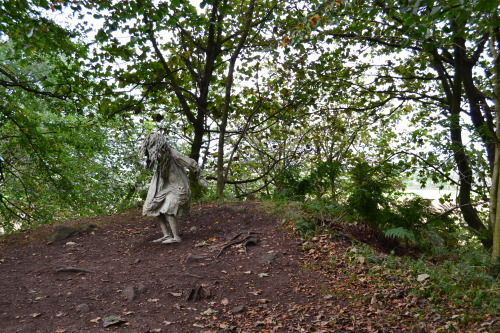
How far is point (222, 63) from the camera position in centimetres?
1229

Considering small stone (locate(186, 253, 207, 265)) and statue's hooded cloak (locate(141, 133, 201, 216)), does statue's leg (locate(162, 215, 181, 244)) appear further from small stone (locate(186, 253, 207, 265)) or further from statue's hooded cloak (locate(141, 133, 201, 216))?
small stone (locate(186, 253, 207, 265))

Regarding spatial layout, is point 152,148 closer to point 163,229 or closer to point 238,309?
point 163,229

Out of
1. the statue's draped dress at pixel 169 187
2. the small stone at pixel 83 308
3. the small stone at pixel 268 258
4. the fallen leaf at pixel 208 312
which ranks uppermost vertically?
the statue's draped dress at pixel 169 187

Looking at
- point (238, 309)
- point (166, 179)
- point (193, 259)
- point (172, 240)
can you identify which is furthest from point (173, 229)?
point (238, 309)

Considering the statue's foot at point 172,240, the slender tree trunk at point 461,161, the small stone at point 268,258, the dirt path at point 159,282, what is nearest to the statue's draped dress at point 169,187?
the statue's foot at point 172,240

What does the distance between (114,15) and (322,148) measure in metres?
9.58

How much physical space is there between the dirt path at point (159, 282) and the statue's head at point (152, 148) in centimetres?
163

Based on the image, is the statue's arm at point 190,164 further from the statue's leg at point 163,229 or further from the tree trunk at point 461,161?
the tree trunk at point 461,161

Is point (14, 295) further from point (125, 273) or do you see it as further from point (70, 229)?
point (70, 229)

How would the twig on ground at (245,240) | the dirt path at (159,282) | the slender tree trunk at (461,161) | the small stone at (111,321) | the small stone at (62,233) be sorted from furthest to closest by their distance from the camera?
the slender tree trunk at (461,161), the small stone at (62,233), the twig on ground at (245,240), the dirt path at (159,282), the small stone at (111,321)

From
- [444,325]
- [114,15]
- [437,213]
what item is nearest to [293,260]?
[444,325]

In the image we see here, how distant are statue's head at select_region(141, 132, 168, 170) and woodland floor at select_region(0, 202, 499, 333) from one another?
165 centimetres

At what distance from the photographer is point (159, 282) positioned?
5828 millimetres

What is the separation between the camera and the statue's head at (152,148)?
7484 millimetres
